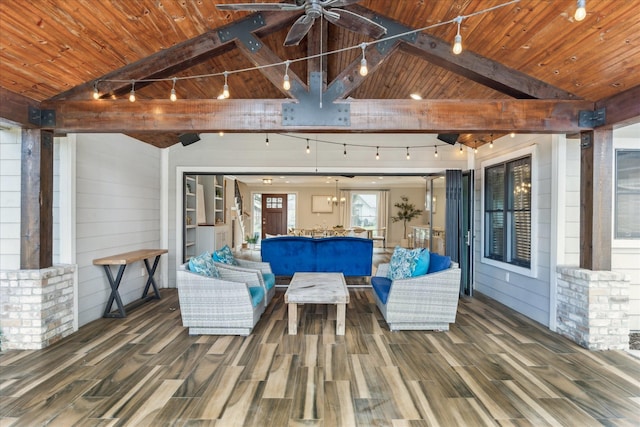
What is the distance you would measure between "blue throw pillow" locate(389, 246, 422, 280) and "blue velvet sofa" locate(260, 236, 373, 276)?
4.16ft

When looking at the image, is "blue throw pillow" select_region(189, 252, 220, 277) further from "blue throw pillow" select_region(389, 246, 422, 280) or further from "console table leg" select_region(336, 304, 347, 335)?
"blue throw pillow" select_region(389, 246, 422, 280)

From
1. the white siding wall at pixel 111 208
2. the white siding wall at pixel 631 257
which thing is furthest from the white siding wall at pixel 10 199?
the white siding wall at pixel 631 257

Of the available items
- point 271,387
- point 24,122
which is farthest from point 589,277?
point 24,122

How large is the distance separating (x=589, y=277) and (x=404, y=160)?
3.51 meters

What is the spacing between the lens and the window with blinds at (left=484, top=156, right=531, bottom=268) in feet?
15.7

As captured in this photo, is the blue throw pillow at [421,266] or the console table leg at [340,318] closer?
the console table leg at [340,318]

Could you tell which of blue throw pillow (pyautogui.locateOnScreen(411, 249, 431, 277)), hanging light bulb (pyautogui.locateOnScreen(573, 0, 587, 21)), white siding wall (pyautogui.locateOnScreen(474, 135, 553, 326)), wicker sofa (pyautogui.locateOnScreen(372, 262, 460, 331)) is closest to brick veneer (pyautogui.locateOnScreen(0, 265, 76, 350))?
wicker sofa (pyautogui.locateOnScreen(372, 262, 460, 331))

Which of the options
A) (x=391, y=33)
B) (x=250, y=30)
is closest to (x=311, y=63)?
(x=250, y=30)

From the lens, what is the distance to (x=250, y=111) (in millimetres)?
3533

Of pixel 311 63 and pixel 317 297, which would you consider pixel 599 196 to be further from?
pixel 311 63

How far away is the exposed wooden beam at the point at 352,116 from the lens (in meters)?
3.49

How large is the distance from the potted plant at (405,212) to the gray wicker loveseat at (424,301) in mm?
9049

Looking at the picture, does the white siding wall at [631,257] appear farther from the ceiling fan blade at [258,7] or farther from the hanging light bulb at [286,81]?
the ceiling fan blade at [258,7]

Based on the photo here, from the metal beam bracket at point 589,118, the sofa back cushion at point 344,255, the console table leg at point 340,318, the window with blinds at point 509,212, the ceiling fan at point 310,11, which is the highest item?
the ceiling fan at point 310,11
